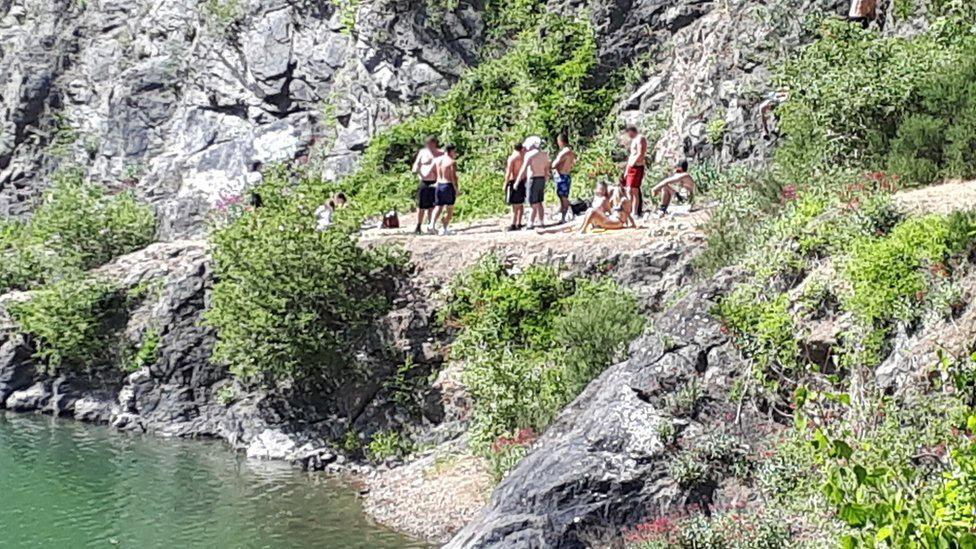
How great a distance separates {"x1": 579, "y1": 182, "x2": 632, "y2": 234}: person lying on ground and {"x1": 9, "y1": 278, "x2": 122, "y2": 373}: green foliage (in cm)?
1003

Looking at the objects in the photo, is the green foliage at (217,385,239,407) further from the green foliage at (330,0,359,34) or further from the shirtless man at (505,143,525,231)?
the green foliage at (330,0,359,34)

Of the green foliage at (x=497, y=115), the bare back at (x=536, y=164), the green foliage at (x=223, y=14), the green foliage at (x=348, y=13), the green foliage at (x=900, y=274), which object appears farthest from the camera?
the green foliage at (x=223, y=14)

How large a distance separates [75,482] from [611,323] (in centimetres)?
828

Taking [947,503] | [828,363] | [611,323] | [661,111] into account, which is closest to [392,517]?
[611,323]

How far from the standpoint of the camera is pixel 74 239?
24.4 metres

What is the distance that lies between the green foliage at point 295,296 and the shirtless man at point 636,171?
4.22 m

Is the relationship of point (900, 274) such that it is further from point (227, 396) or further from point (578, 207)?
point (227, 396)

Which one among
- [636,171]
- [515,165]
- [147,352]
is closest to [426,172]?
[515,165]

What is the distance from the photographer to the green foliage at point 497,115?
25.7 meters

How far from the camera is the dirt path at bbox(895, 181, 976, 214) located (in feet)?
36.1

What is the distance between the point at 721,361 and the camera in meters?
10.7

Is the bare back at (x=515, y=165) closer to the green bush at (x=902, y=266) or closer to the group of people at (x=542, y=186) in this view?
the group of people at (x=542, y=186)

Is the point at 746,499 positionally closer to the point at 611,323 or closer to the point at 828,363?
the point at 828,363

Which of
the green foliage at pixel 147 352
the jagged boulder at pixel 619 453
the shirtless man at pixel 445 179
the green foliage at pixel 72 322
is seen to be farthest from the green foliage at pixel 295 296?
the jagged boulder at pixel 619 453
